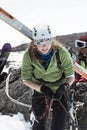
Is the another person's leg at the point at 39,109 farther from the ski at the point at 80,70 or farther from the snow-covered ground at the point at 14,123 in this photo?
the snow-covered ground at the point at 14,123

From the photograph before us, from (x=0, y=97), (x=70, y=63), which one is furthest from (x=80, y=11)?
(x=70, y=63)

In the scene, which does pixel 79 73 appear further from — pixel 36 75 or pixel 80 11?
pixel 80 11

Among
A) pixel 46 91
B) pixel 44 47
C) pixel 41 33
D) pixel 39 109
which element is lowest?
pixel 39 109

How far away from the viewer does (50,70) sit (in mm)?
5461

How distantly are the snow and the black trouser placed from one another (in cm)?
285

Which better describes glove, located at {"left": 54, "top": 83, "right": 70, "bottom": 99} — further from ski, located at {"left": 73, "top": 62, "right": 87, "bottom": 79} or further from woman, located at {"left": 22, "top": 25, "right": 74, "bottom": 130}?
ski, located at {"left": 73, "top": 62, "right": 87, "bottom": 79}

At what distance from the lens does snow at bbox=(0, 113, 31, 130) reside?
8.51 meters

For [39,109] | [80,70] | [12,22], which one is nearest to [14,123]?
[80,70]

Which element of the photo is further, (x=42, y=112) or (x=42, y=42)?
(x=42, y=112)

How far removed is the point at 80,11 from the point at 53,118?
1585 inches

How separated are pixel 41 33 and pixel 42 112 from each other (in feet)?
3.58

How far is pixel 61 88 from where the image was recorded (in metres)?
5.44

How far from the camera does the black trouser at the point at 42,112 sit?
18.4 feet

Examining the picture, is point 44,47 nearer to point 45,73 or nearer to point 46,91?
point 45,73
